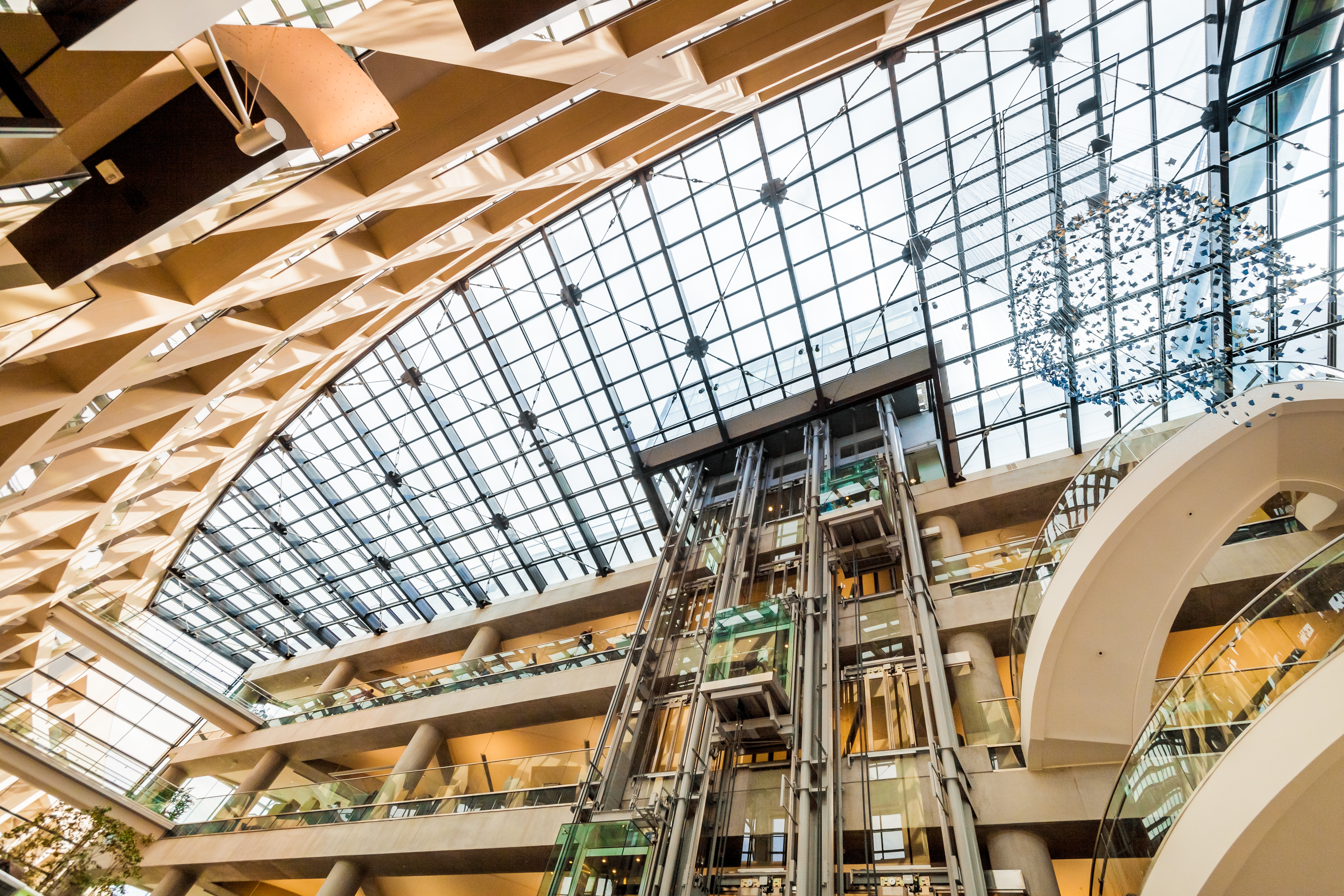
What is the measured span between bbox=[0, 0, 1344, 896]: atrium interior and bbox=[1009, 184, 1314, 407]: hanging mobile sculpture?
142 millimetres

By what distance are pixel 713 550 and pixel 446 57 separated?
1766cm

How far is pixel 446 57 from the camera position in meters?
5.60

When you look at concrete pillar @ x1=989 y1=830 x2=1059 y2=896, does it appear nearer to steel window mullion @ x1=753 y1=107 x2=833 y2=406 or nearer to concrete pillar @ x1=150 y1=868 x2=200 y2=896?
steel window mullion @ x1=753 y1=107 x2=833 y2=406

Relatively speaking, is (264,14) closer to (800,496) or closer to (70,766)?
(800,496)

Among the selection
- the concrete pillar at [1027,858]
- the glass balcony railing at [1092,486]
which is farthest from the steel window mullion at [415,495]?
the concrete pillar at [1027,858]

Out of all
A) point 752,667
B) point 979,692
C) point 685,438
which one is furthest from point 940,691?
point 685,438

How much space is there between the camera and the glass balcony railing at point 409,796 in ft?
57.5

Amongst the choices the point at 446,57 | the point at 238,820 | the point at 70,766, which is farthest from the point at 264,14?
the point at 70,766

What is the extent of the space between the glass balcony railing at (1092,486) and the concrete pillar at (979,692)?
3.09ft

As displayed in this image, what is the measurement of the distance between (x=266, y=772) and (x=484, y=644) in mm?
10450

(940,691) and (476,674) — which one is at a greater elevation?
(476,674)

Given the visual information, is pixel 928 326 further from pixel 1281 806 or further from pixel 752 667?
pixel 1281 806

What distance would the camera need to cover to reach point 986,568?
1734 centimetres

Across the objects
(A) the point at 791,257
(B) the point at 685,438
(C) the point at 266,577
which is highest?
(A) the point at 791,257
